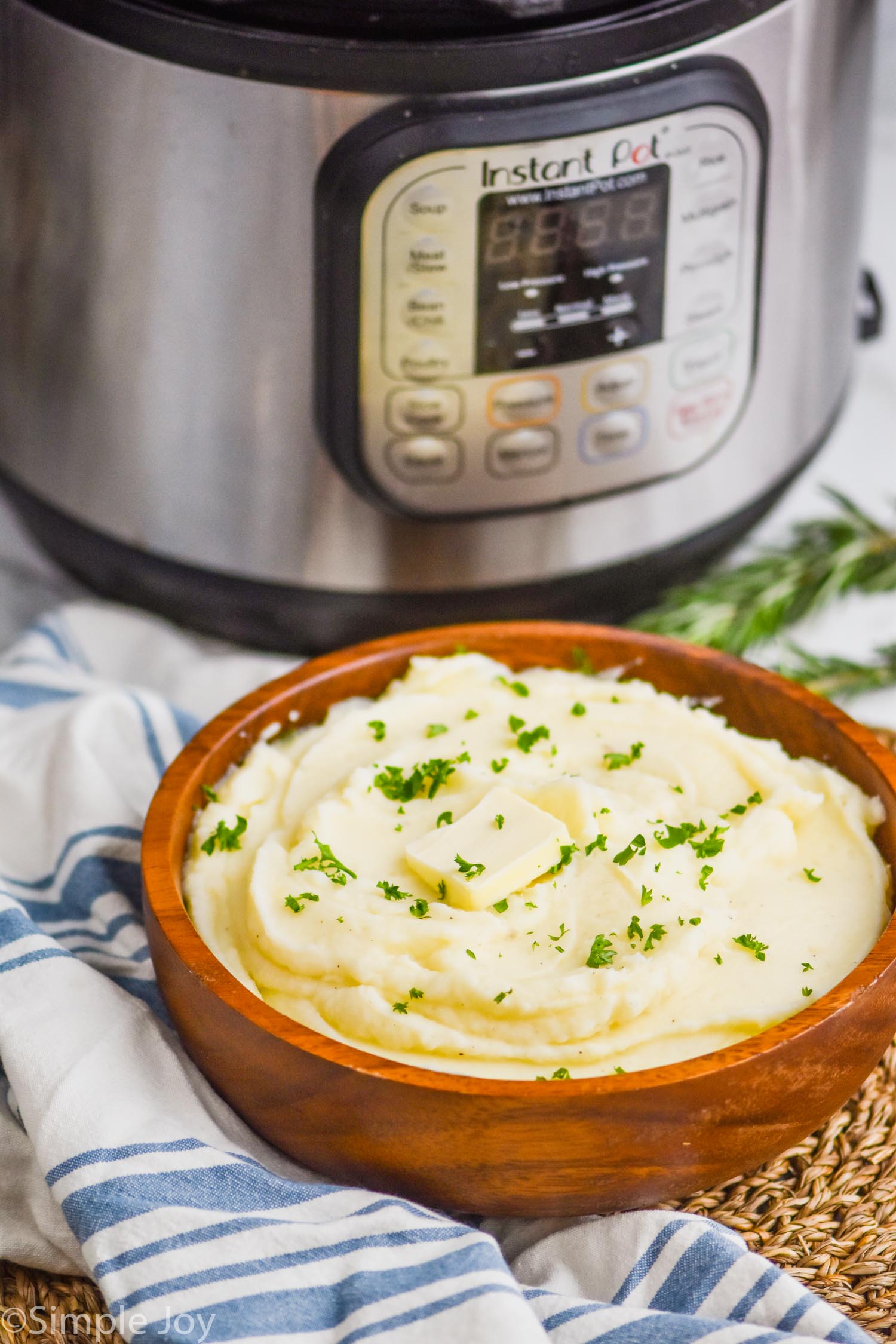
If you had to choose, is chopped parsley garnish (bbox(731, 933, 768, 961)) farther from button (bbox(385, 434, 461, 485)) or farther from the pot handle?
the pot handle

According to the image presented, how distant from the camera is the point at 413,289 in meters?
1.41

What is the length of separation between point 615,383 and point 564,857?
55 centimetres

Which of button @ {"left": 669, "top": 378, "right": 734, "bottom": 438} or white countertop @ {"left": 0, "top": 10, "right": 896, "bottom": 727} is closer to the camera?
button @ {"left": 669, "top": 378, "right": 734, "bottom": 438}

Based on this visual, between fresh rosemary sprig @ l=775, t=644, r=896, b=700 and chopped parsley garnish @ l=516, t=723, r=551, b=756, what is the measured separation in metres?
0.41

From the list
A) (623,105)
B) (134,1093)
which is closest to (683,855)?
(134,1093)

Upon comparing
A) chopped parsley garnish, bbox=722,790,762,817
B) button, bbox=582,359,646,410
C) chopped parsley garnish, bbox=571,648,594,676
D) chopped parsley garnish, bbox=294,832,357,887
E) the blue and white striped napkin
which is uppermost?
button, bbox=582,359,646,410

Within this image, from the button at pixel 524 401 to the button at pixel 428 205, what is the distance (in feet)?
0.52

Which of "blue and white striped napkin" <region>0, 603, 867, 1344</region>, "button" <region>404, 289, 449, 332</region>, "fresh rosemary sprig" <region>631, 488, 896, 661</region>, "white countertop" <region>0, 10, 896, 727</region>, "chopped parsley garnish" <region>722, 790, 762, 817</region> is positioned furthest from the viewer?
"white countertop" <region>0, 10, 896, 727</region>

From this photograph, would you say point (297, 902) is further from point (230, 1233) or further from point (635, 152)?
point (635, 152)

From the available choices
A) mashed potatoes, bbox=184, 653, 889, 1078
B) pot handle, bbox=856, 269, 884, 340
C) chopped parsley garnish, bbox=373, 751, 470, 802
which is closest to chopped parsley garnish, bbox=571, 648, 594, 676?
mashed potatoes, bbox=184, 653, 889, 1078

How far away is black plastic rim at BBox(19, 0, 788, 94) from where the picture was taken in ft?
4.27

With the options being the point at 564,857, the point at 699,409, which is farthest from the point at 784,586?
the point at 564,857

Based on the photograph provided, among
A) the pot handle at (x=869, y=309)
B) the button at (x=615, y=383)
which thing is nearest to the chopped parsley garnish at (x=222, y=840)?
the button at (x=615, y=383)

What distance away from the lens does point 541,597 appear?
5.30 ft
